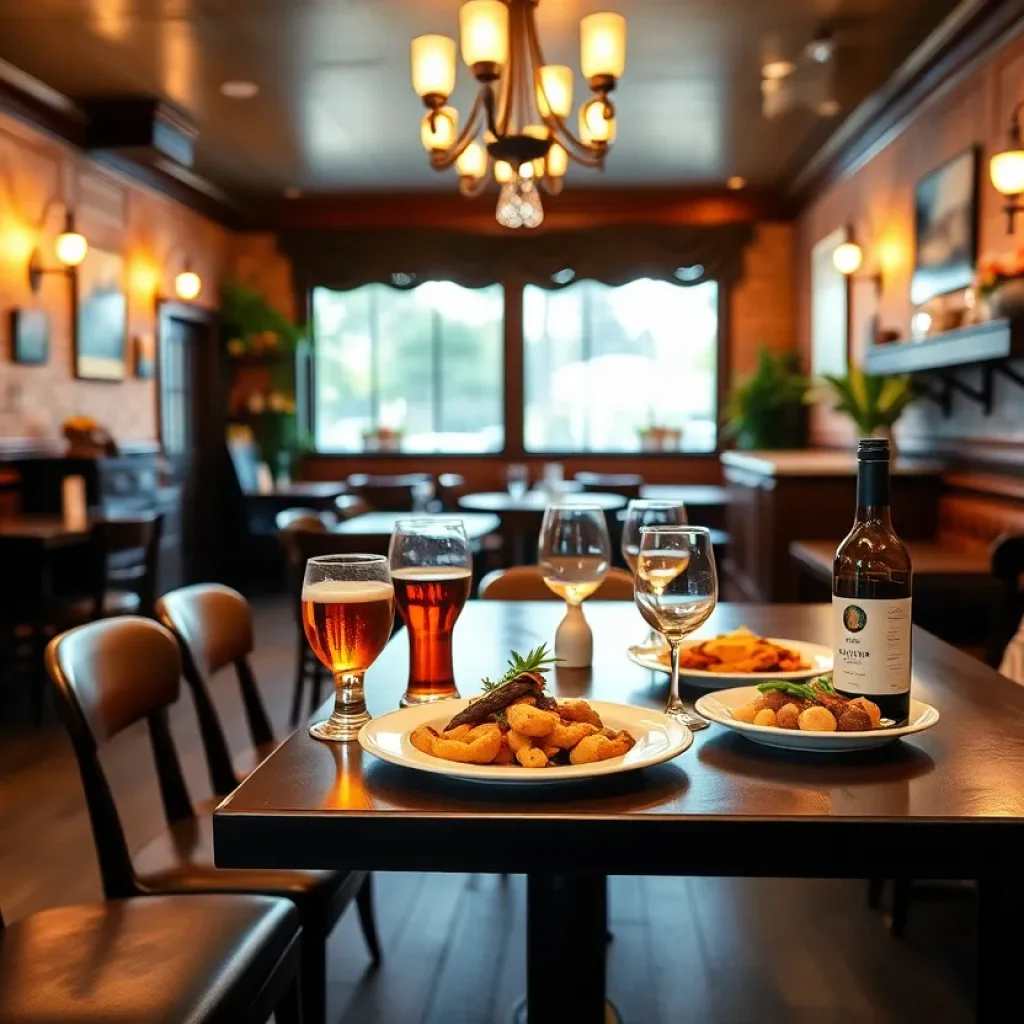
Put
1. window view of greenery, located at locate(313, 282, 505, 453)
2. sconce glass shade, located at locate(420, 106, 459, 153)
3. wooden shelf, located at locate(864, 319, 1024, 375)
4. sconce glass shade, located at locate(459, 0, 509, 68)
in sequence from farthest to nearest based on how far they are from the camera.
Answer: window view of greenery, located at locate(313, 282, 505, 453)
sconce glass shade, located at locate(420, 106, 459, 153)
wooden shelf, located at locate(864, 319, 1024, 375)
sconce glass shade, located at locate(459, 0, 509, 68)

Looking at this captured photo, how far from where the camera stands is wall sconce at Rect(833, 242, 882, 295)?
6.44 metres

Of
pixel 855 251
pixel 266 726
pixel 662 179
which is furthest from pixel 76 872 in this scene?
pixel 662 179

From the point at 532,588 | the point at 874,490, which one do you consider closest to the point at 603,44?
the point at 532,588

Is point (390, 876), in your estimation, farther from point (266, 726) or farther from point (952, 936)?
point (952, 936)

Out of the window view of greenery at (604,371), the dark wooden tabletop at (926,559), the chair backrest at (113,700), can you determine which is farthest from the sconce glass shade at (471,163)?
the window view of greenery at (604,371)

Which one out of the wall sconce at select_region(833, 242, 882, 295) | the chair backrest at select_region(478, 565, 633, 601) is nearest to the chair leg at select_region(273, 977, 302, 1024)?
the chair backrest at select_region(478, 565, 633, 601)

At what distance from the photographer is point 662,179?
27.3 ft

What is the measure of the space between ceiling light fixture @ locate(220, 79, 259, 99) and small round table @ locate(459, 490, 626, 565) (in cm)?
254

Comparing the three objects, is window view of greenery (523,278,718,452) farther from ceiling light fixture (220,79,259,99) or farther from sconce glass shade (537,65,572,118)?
sconce glass shade (537,65,572,118)

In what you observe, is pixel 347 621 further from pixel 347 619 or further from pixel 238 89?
pixel 238 89

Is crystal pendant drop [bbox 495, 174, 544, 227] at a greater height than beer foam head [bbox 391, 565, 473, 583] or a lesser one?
greater

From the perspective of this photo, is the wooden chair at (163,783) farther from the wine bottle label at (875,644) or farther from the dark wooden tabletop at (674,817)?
the wine bottle label at (875,644)

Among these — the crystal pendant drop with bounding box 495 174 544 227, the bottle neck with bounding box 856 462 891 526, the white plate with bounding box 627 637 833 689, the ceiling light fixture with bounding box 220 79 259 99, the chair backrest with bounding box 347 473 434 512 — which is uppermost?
the ceiling light fixture with bounding box 220 79 259 99

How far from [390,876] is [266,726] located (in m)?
0.82
